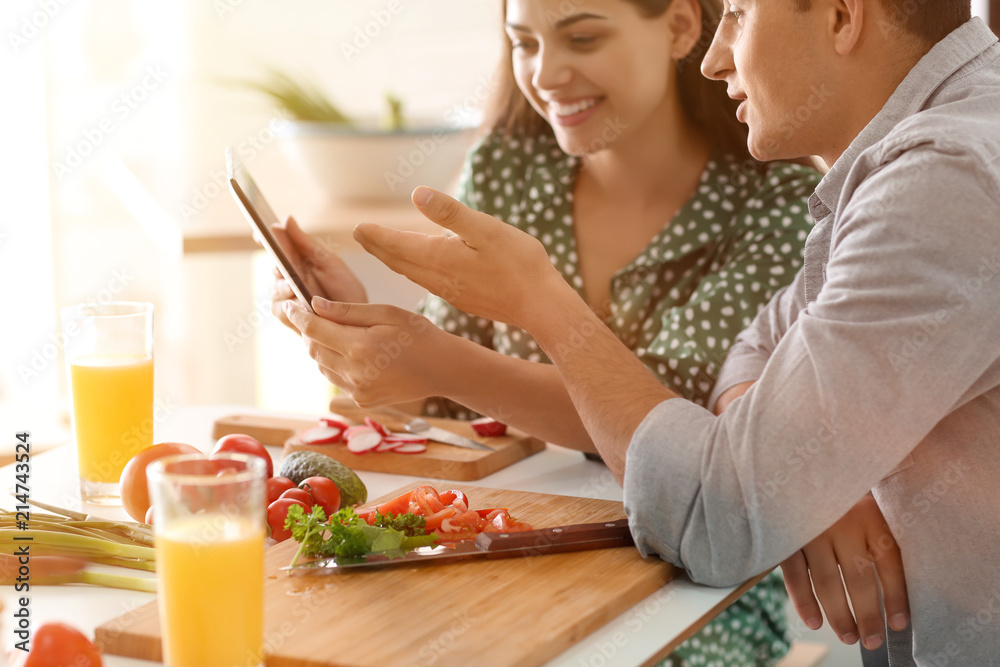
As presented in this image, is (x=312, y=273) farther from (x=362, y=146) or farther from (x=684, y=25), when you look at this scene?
(x=362, y=146)

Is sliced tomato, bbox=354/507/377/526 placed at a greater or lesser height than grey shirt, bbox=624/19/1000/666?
lesser

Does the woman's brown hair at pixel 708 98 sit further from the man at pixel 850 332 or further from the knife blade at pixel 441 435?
the knife blade at pixel 441 435

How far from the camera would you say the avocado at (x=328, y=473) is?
4.16ft

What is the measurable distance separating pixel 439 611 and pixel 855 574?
47 cm

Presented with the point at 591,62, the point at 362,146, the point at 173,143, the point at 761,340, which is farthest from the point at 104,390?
the point at 173,143

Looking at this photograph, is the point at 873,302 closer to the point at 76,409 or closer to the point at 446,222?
the point at 446,222

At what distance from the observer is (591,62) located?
1849 millimetres

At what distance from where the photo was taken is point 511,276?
1.18 metres

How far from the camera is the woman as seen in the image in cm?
164

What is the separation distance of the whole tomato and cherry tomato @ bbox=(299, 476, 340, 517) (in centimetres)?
17

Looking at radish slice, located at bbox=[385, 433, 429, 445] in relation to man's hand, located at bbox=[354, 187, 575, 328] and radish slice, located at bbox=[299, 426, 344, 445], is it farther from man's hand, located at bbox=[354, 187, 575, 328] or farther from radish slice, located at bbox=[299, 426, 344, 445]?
man's hand, located at bbox=[354, 187, 575, 328]

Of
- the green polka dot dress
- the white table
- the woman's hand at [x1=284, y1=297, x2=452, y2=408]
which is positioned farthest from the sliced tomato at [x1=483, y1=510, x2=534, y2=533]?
the green polka dot dress

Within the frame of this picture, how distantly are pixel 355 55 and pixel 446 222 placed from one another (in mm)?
A: 2692

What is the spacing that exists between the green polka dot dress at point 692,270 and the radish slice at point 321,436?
0.45 metres
